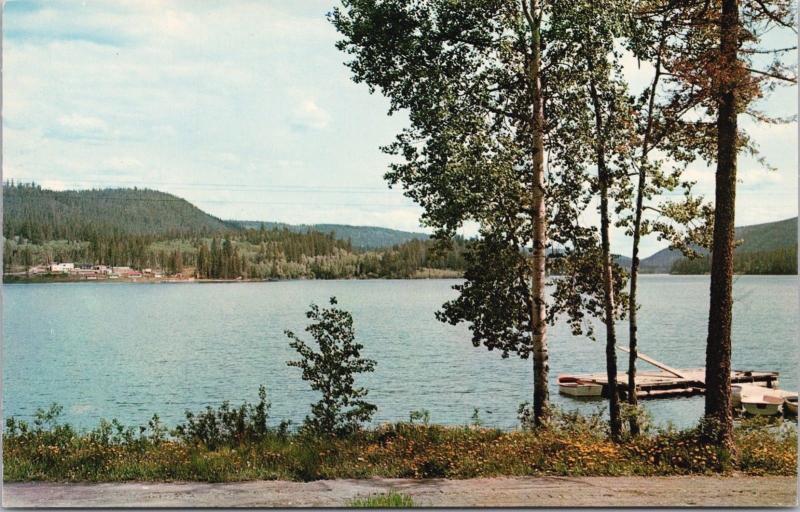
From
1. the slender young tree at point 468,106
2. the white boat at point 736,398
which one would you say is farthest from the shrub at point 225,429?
the white boat at point 736,398

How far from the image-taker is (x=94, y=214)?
39.0ft

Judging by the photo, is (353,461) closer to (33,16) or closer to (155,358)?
(33,16)

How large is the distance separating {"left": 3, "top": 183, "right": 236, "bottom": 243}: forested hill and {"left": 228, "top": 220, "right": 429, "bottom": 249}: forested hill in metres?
1.33

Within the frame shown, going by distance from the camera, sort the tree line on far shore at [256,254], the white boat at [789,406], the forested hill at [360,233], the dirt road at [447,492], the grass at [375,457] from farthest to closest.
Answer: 1. the white boat at [789,406]
2. the forested hill at [360,233]
3. the tree line on far shore at [256,254]
4. the grass at [375,457]
5. the dirt road at [447,492]

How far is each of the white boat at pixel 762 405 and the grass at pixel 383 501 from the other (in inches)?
412

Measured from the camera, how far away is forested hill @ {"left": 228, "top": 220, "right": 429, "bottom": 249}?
10383 mm

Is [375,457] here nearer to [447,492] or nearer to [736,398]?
[447,492]

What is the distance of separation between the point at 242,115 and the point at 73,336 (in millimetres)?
16470

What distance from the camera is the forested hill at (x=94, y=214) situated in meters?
8.36

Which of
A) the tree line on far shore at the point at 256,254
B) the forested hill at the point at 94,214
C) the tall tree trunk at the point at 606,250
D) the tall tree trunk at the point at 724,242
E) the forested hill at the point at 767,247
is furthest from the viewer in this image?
the tree line on far shore at the point at 256,254

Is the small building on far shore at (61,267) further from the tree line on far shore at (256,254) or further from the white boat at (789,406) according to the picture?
the white boat at (789,406)

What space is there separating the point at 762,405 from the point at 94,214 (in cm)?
1157

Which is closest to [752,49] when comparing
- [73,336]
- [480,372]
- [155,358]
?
[480,372]

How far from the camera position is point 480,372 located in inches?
698
